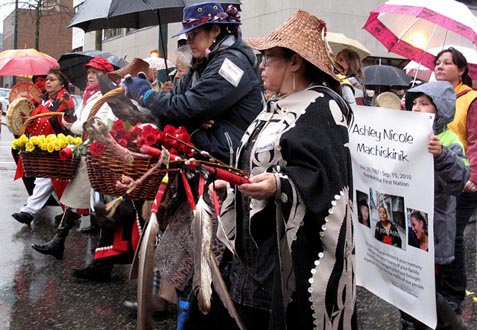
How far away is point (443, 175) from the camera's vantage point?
3.61m

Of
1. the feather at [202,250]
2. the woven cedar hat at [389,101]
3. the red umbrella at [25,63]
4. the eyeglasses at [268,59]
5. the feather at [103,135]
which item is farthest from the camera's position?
the red umbrella at [25,63]

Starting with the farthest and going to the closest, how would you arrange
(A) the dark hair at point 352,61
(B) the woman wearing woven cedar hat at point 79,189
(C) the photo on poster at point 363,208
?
(A) the dark hair at point 352,61 → (B) the woman wearing woven cedar hat at point 79,189 → (C) the photo on poster at point 363,208

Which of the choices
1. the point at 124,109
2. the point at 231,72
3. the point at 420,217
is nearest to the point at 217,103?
the point at 231,72

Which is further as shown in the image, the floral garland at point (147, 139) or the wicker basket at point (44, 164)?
the wicker basket at point (44, 164)

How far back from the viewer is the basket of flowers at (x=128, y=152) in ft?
6.99

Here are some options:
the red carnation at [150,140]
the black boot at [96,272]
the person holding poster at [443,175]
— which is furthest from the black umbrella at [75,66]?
the red carnation at [150,140]

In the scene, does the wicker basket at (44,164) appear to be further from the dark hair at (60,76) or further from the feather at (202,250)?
the feather at (202,250)

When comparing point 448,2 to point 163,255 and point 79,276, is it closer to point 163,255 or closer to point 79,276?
point 163,255

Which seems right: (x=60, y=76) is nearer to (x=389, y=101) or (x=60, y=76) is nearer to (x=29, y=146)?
(x=29, y=146)

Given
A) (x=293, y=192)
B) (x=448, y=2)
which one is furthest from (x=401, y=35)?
(x=293, y=192)

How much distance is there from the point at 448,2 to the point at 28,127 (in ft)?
13.5

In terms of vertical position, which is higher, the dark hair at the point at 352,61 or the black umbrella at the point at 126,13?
the black umbrella at the point at 126,13

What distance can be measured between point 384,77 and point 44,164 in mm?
8513

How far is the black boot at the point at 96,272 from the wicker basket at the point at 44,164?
0.84 m
